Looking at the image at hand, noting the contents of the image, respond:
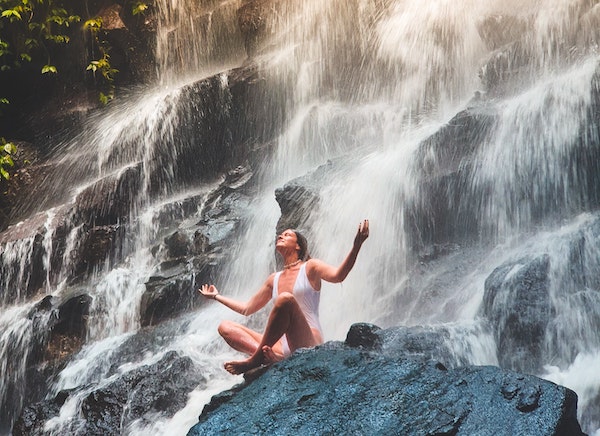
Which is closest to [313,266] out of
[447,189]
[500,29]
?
[447,189]

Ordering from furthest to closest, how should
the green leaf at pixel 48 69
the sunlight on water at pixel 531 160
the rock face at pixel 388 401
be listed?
the green leaf at pixel 48 69
the sunlight on water at pixel 531 160
the rock face at pixel 388 401

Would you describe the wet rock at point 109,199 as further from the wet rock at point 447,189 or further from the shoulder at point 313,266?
the shoulder at point 313,266

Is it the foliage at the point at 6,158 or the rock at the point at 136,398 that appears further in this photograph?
the foliage at the point at 6,158

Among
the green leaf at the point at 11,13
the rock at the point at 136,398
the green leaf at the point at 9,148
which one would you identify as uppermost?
the green leaf at the point at 11,13

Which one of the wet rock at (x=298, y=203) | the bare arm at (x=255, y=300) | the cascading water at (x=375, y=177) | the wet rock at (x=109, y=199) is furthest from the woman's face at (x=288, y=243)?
the wet rock at (x=109, y=199)

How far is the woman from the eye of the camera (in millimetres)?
4570

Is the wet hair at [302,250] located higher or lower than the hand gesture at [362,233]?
lower

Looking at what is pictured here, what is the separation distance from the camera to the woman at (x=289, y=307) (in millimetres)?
4570

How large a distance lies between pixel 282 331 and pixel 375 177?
420cm

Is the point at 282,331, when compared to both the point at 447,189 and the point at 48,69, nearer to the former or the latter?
the point at 447,189

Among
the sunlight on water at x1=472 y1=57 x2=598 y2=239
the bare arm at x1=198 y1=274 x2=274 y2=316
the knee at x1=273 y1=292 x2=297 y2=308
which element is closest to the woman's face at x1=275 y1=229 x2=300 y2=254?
the bare arm at x1=198 y1=274 x2=274 y2=316

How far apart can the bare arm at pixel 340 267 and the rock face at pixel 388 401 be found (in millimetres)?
718

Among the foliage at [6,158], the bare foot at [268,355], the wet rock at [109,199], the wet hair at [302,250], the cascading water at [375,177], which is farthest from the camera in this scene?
the foliage at [6,158]

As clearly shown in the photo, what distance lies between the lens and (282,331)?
4633 mm
